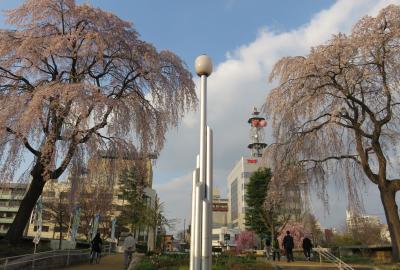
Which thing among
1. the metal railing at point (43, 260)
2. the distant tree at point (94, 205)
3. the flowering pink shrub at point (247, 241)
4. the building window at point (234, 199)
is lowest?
the metal railing at point (43, 260)

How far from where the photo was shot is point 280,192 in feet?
55.5

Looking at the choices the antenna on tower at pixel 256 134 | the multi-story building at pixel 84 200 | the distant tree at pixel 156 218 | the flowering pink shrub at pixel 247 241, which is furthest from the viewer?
the antenna on tower at pixel 256 134

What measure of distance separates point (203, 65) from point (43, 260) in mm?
11639

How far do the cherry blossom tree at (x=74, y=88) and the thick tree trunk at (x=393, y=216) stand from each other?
8.87 meters

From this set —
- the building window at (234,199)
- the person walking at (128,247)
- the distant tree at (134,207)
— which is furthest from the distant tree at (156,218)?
the building window at (234,199)

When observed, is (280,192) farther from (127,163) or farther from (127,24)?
(127,24)

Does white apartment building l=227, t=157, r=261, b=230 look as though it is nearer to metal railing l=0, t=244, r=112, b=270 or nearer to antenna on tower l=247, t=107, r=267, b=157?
antenna on tower l=247, t=107, r=267, b=157

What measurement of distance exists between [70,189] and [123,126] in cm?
411

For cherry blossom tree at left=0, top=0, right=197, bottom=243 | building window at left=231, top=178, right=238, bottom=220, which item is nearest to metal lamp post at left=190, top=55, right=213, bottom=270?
cherry blossom tree at left=0, top=0, right=197, bottom=243

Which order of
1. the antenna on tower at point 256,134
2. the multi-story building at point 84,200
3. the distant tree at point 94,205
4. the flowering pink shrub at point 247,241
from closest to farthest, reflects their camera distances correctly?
the multi-story building at point 84,200, the distant tree at point 94,205, the flowering pink shrub at point 247,241, the antenna on tower at point 256,134

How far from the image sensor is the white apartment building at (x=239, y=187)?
90750 millimetres

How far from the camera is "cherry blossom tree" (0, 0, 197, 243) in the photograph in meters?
13.9

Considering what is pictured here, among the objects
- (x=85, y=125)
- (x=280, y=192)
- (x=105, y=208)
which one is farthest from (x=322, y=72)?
(x=105, y=208)

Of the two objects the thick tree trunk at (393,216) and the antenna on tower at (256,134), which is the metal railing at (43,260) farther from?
the antenna on tower at (256,134)
